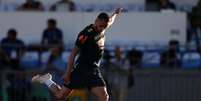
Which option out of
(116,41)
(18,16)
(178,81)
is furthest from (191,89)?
(18,16)

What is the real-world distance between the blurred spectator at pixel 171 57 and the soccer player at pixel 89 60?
4448 millimetres

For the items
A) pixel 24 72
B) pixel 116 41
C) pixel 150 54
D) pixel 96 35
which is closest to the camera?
pixel 96 35

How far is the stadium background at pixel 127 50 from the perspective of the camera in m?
18.0

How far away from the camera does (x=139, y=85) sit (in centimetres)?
1875

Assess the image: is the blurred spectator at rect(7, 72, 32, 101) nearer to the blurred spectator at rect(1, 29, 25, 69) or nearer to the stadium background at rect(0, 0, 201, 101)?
the stadium background at rect(0, 0, 201, 101)

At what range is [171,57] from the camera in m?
18.5

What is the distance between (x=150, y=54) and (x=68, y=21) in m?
2.52

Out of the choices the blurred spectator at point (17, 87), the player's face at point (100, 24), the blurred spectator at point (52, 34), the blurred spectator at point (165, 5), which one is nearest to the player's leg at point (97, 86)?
the player's face at point (100, 24)

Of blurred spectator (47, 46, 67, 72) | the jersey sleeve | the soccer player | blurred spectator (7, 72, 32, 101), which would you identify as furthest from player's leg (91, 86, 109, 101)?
blurred spectator (47, 46, 67, 72)

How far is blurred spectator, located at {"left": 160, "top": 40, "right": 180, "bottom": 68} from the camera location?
60.5 feet

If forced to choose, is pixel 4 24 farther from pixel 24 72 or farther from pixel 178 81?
pixel 178 81

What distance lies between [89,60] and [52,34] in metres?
5.58

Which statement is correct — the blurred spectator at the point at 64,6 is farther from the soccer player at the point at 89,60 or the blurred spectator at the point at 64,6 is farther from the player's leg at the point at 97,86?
the player's leg at the point at 97,86

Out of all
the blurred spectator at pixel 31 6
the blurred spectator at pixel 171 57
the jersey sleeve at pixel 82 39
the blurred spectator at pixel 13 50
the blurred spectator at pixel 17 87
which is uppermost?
the jersey sleeve at pixel 82 39
